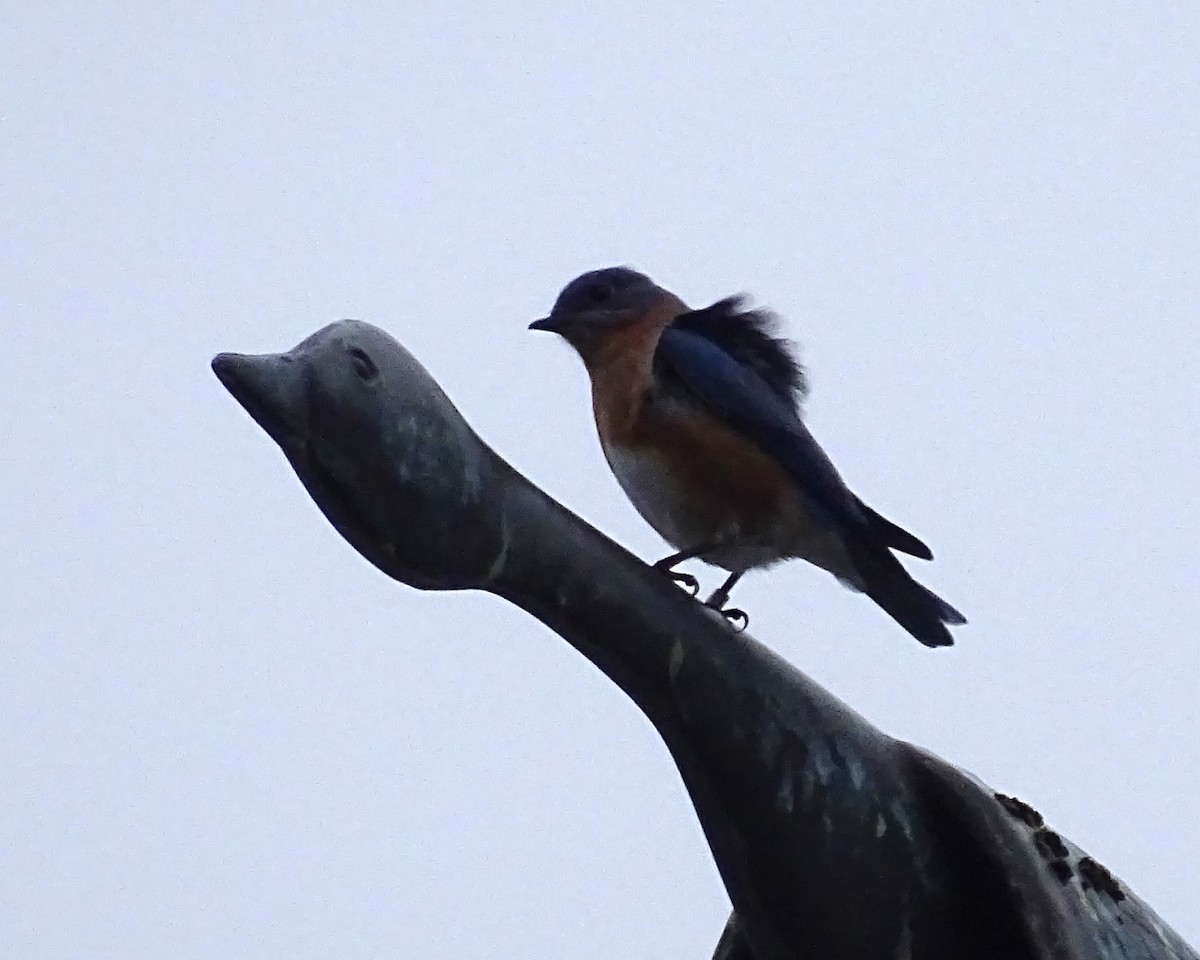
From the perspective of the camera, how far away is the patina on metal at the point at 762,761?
95.8 inches

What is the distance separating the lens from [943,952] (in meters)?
2.75

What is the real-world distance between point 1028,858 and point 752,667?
556 millimetres

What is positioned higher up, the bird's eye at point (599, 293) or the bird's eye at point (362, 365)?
the bird's eye at point (599, 293)

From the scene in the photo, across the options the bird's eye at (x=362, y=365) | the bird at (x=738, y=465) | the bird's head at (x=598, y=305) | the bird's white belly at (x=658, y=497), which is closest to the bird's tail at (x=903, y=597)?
the bird at (x=738, y=465)

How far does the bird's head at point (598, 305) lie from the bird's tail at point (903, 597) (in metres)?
1.06

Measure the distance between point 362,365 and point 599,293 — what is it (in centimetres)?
312

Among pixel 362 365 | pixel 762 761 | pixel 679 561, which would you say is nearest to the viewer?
pixel 362 365

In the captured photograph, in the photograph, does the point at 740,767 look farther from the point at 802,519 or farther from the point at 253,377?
the point at 802,519

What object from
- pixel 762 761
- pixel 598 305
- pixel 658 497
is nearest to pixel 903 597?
pixel 658 497

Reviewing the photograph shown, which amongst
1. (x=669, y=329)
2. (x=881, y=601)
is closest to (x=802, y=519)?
(x=881, y=601)

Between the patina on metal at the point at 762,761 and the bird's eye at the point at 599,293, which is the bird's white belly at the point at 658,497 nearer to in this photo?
the bird's eye at the point at 599,293

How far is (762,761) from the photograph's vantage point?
268cm

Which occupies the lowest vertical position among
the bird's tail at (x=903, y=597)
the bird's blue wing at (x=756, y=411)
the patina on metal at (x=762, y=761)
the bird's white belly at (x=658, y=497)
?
the patina on metal at (x=762, y=761)

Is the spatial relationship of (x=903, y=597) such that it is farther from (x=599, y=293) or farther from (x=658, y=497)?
(x=599, y=293)
